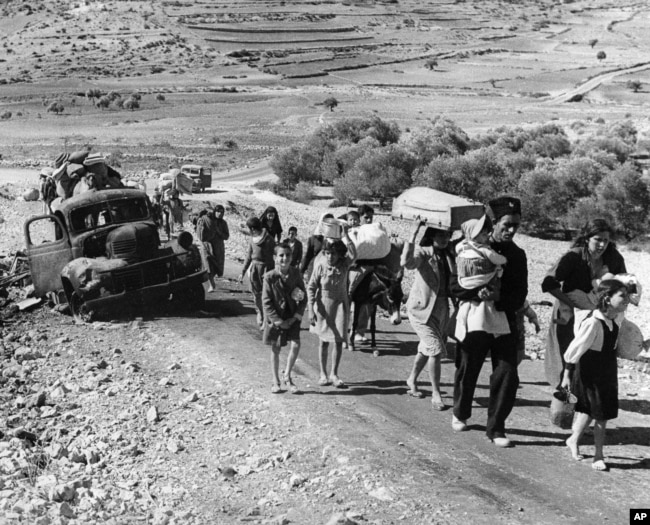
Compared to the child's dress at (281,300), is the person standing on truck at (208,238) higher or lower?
lower

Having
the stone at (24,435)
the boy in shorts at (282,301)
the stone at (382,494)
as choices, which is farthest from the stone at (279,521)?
the stone at (24,435)

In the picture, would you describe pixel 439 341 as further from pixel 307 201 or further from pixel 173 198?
pixel 307 201

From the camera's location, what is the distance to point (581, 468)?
745 cm

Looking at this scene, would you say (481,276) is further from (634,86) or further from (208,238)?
(634,86)

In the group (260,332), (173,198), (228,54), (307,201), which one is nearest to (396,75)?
(228,54)

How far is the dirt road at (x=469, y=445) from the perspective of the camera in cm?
682

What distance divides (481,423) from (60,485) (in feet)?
12.7

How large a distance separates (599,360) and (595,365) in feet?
0.18

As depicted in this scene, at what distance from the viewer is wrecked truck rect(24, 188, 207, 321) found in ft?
42.6

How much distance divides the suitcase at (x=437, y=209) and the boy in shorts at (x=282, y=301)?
1.30 metres

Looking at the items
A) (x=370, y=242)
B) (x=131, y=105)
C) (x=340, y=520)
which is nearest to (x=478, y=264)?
(x=340, y=520)

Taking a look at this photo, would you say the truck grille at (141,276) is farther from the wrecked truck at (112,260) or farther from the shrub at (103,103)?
the shrub at (103,103)

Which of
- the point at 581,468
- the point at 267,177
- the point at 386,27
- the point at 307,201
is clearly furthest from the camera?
the point at 386,27

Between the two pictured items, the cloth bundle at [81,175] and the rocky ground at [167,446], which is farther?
the cloth bundle at [81,175]
